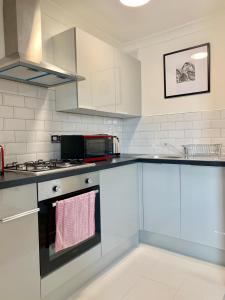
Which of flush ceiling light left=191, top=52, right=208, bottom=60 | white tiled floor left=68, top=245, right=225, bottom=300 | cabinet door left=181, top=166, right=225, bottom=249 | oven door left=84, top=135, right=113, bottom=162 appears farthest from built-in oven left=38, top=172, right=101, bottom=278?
flush ceiling light left=191, top=52, right=208, bottom=60

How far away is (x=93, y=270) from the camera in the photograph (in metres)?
1.78

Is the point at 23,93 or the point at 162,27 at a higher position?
the point at 162,27

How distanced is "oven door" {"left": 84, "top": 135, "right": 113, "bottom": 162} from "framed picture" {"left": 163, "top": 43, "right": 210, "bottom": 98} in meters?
1.03

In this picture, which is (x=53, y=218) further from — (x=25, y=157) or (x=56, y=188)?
(x=25, y=157)

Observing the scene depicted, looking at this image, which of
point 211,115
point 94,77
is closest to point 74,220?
point 94,77

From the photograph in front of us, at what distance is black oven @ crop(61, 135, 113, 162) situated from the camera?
2.02 m

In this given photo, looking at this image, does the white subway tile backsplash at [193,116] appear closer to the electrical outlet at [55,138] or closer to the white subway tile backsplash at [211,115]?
the white subway tile backsplash at [211,115]

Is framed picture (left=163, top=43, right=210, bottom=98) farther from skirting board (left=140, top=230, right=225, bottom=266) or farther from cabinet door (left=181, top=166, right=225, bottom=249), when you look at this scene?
skirting board (left=140, top=230, right=225, bottom=266)

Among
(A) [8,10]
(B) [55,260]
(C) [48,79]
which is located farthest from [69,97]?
(B) [55,260]

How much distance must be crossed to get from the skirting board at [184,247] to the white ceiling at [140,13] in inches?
88.8

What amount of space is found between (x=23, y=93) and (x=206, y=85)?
6.28ft

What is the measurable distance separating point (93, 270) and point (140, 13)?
245cm

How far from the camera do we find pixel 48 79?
186cm

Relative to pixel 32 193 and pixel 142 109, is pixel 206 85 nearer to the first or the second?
pixel 142 109
